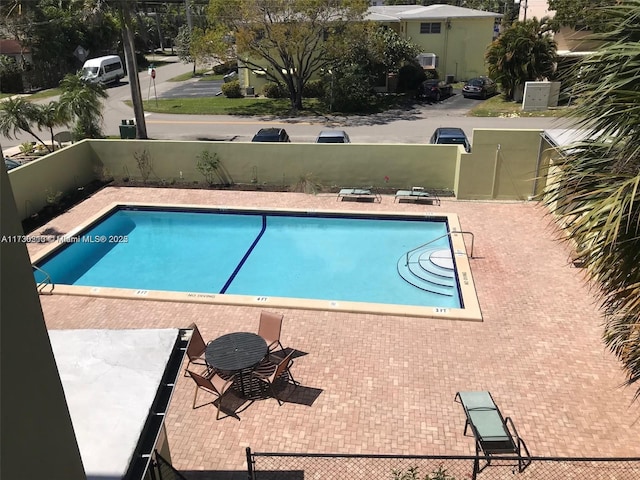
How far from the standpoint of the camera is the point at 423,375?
10102mm

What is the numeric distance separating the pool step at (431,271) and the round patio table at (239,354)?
574 cm

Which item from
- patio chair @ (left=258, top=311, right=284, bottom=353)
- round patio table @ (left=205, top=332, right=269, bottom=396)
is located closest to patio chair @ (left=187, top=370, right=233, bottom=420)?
round patio table @ (left=205, top=332, right=269, bottom=396)

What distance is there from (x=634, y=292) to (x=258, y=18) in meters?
29.6

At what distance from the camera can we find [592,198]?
5.66m

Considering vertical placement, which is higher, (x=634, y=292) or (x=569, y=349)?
(x=634, y=292)

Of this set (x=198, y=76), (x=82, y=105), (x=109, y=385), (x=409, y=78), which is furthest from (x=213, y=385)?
(x=198, y=76)

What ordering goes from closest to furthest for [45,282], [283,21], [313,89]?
1. [45,282]
2. [283,21]
3. [313,89]

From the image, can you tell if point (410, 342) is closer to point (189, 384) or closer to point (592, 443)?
point (592, 443)

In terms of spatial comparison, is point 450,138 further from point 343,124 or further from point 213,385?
point 213,385

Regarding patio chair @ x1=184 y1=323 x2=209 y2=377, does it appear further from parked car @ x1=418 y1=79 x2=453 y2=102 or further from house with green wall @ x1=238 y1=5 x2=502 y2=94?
house with green wall @ x1=238 y1=5 x2=502 y2=94

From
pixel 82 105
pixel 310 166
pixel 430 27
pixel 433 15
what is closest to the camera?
pixel 310 166

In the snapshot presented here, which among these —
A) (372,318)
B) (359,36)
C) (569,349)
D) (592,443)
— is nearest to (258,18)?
(359,36)

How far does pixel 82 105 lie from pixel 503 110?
24964 millimetres

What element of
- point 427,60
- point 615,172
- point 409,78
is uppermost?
point 615,172
